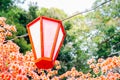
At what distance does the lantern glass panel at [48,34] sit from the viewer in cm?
151

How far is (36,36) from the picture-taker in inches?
62.0

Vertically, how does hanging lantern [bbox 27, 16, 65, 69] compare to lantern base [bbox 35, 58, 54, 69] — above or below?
above

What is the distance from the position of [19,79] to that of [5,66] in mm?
591

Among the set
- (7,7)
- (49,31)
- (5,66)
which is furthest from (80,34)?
(49,31)

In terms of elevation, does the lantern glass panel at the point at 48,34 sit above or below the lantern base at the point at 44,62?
above

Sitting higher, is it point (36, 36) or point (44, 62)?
point (36, 36)

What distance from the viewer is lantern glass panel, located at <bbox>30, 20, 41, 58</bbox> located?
1528 millimetres

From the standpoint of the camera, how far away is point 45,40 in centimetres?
152

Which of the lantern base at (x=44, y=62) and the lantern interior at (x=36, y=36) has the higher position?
the lantern interior at (x=36, y=36)

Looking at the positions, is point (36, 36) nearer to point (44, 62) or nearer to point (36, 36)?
point (36, 36)

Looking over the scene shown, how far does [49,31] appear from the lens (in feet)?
5.11

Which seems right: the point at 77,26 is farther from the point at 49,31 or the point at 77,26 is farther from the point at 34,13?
the point at 49,31

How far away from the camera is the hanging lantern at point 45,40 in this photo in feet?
4.90

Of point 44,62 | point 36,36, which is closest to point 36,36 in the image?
point 36,36
